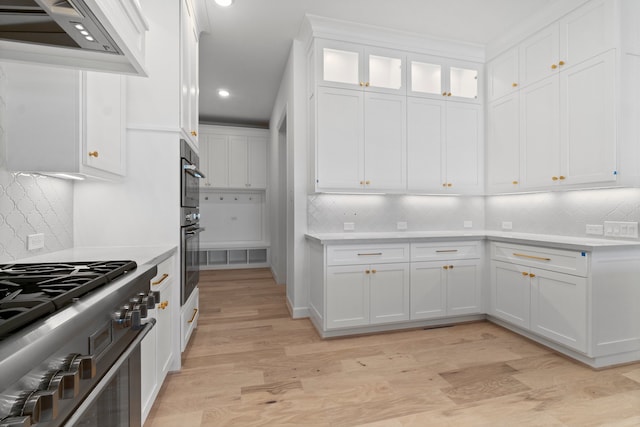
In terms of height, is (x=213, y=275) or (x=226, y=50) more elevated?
(x=226, y=50)

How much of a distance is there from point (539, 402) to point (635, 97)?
7.55 ft

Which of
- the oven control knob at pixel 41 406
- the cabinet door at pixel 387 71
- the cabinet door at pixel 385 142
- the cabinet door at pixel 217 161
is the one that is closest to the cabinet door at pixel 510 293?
the cabinet door at pixel 385 142

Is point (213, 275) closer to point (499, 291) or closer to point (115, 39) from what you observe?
point (499, 291)

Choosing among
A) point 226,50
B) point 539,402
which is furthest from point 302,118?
point 539,402

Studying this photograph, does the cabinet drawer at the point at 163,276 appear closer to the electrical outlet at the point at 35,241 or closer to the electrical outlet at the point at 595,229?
the electrical outlet at the point at 35,241

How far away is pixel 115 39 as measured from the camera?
1123 millimetres

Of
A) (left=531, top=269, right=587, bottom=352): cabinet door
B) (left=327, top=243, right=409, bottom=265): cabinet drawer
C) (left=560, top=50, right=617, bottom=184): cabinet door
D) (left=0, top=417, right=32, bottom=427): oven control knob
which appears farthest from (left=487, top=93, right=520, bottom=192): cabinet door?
(left=0, top=417, right=32, bottom=427): oven control knob

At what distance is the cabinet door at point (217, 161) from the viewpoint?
18.6 ft

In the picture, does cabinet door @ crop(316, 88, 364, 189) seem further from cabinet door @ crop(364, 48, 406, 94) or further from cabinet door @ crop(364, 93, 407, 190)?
cabinet door @ crop(364, 48, 406, 94)

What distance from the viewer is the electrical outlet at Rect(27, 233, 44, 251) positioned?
1.53m

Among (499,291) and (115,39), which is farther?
(499,291)

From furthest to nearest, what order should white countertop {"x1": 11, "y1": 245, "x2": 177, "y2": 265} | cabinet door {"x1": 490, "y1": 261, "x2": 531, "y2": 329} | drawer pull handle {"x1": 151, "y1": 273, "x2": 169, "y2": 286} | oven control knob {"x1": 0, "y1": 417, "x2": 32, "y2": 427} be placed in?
cabinet door {"x1": 490, "y1": 261, "x2": 531, "y2": 329}
drawer pull handle {"x1": 151, "y1": 273, "x2": 169, "y2": 286}
white countertop {"x1": 11, "y1": 245, "x2": 177, "y2": 265}
oven control knob {"x1": 0, "y1": 417, "x2": 32, "y2": 427}

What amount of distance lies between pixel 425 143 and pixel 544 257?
1.51 m

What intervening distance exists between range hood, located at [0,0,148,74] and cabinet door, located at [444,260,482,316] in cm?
295
